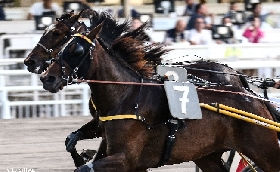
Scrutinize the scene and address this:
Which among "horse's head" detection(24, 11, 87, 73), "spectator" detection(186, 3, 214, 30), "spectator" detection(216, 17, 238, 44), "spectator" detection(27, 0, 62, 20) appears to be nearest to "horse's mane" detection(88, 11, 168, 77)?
"horse's head" detection(24, 11, 87, 73)

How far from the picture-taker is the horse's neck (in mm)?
5723

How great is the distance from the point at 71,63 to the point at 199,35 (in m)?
5.92

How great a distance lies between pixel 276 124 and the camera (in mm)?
6035

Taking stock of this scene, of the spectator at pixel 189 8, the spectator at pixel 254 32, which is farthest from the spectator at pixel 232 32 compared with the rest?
the spectator at pixel 189 8

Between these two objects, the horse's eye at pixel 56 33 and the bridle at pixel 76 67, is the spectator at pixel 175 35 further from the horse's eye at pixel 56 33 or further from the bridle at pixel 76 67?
the bridle at pixel 76 67

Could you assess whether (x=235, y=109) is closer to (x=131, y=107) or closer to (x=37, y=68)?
(x=131, y=107)

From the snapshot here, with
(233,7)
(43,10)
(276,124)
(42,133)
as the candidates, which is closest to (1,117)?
(42,133)

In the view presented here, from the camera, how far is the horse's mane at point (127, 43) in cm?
604

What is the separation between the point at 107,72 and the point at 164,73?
1.77 ft

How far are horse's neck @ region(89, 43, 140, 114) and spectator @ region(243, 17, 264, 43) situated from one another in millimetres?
6222

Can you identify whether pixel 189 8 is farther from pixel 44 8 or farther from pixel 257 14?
pixel 44 8

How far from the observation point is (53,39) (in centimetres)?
723

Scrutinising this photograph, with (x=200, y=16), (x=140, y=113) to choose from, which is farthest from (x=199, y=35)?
(x=140, y=113)

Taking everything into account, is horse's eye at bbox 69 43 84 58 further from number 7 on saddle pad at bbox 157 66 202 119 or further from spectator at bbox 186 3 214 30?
spectator at bbox 186 3 214 30
